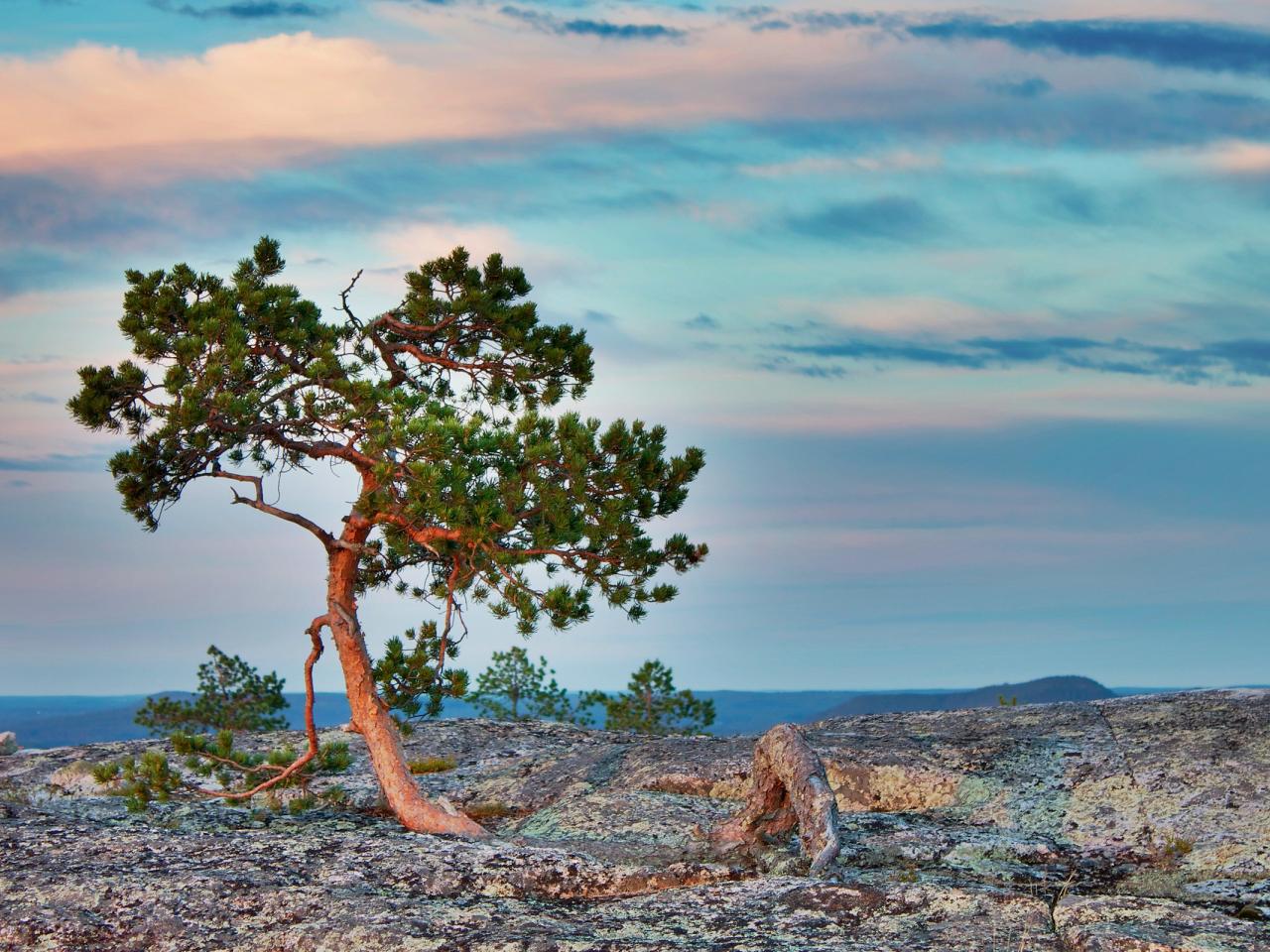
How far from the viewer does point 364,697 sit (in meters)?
19.8

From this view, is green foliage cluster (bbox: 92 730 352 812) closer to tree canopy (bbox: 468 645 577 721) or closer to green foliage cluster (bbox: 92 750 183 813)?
green foliage cluster (bbox: 92 750 183 813)

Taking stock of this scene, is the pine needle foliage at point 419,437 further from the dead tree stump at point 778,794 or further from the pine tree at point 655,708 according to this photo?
the pine tree at point 655,708

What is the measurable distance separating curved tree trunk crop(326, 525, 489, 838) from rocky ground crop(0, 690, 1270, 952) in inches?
20.7

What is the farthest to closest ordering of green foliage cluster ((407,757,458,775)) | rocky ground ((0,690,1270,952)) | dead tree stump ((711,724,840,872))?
green foliage cluster ((407,757,458,775)) → dead tree stump ((711,724,840,872)) → rocky ground ((0,690,1270,952))

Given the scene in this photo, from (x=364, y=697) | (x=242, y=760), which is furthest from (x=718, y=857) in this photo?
(x=242, y=760)

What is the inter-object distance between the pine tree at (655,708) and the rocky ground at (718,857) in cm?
2127

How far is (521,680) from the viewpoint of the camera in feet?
167

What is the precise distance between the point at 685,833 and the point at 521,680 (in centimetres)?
3362

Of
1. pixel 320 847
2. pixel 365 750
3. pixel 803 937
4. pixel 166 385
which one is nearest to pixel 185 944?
pixel 320 847

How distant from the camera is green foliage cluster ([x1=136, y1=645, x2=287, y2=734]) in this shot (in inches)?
1875

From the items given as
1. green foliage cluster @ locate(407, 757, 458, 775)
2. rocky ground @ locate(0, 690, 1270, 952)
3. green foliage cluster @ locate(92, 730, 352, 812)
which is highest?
green foliage cluster @ locate(92, 730, 352, 812)

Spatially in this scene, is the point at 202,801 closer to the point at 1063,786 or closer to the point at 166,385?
the point at 166,385

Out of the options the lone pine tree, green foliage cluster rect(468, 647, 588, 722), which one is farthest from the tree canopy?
the lone pine tree

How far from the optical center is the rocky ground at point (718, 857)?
42.5 feet
